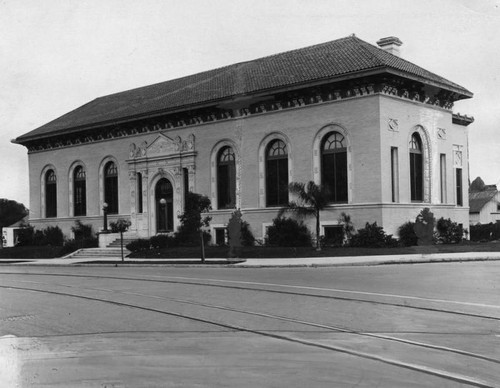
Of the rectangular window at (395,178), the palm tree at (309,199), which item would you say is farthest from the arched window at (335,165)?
the rectangular window at (395,178)

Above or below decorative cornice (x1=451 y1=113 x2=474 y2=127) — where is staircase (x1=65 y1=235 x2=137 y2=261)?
below

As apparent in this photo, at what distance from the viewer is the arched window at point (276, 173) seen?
36.5 meters

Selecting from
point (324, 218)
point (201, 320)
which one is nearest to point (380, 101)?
point (324, 218)

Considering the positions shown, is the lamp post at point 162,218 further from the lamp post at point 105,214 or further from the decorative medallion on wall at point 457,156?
the decorative medallion on wall at point 457,156

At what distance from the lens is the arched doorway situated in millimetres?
42969

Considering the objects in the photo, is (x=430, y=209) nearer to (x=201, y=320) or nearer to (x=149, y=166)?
(x=149, y=166)

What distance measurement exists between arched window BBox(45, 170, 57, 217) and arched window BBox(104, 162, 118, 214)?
6.97 metres

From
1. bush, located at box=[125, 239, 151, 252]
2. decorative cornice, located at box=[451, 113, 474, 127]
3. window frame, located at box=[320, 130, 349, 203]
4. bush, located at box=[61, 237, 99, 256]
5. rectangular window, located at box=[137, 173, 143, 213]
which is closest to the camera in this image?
window frame, located at box=[320, 130, 349, 203]

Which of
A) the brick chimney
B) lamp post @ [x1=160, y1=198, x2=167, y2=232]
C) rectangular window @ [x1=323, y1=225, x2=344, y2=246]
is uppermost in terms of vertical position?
the brick chimney

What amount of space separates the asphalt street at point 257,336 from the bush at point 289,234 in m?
18.4

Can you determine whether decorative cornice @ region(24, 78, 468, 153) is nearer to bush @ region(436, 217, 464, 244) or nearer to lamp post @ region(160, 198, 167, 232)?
lamp post @ region(160, 198, 167, 232)

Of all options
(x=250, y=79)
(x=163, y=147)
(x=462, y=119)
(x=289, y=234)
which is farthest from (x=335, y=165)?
(x=163, y=147)

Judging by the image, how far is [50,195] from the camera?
52.2 metres

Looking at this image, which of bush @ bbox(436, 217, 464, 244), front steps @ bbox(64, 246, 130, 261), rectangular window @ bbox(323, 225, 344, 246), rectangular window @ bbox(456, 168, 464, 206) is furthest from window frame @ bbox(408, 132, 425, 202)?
front steps @ bbox(64, 246, 130, 261)
